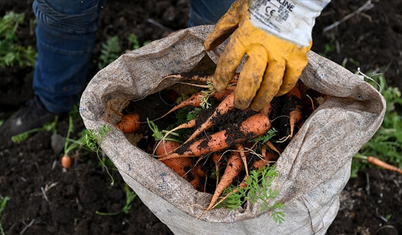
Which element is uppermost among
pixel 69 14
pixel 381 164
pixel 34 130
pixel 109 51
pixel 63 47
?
pixel 69 14

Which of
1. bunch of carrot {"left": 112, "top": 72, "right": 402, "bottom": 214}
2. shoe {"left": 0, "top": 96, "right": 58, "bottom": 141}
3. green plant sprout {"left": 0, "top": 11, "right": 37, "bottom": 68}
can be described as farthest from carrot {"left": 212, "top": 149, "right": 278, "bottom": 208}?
green plant sprout {"left": 0, "top": 11, "right": 37, "bottom": 68}

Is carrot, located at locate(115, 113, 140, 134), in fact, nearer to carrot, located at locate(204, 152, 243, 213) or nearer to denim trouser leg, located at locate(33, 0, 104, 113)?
carrot, located at locate(204, 152, 243, 213)

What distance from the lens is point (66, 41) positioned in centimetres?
215

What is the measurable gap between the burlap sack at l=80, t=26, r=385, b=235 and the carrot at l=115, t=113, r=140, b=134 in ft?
0.33

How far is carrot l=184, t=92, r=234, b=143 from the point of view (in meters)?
1.62

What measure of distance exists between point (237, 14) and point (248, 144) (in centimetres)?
52

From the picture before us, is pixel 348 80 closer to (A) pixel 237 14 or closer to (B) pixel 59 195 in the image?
(A) pixel 237 14

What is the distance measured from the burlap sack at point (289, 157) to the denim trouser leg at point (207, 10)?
534 millimetres

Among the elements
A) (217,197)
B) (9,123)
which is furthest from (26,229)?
(217,197)

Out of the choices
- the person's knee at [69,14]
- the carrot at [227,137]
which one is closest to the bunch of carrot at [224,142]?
the carrot at [227,137]

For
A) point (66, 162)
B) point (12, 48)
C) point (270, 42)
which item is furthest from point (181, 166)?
point (12, 48)

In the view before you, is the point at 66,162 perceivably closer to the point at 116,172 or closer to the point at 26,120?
the point at 116,172

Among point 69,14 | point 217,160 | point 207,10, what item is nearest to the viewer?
point 217,160

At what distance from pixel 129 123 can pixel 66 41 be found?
0.68m
